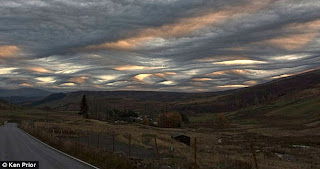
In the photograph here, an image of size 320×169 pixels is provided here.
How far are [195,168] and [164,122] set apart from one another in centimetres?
11526

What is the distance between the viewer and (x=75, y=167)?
17.3 metres

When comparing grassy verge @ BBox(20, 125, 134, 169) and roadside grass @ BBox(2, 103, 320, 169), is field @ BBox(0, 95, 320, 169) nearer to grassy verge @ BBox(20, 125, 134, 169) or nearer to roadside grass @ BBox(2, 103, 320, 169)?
roadside grass @ BBox(2, 103, 320, 169)

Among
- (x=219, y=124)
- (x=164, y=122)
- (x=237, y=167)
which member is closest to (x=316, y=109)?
(x=219, y=124)

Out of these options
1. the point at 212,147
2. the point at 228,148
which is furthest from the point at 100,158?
the point at 228,148

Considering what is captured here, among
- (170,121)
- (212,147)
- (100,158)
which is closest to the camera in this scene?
(100,158)

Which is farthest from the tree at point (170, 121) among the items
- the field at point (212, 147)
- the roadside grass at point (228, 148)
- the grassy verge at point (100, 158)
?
the grassy verge at point (100, 158)

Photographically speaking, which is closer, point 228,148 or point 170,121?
point 228,148

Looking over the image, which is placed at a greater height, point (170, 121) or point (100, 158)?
point (100, 158)

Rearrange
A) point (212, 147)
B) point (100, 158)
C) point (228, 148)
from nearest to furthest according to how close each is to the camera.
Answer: point (100, 158) < point (212, 147) < point (228, 148)

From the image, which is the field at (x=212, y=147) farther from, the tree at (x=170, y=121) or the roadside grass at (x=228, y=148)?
the tree at (x=170, y=121)

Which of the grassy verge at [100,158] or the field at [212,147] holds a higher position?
the grassy verge at [100,158]

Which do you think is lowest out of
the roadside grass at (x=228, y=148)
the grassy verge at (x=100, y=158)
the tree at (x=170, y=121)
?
the tree at (x=170, y=121)

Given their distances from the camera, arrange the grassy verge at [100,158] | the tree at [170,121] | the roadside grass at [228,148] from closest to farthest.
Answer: the grassy verge at [100,158] < the roadside grass at [228,148] < the tree at [170,121]

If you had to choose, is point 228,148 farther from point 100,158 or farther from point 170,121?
point 170,121
